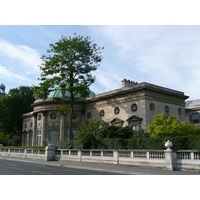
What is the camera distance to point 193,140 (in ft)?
67.4

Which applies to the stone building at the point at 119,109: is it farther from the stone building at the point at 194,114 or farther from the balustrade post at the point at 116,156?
the balustrade post at the point at 116,156

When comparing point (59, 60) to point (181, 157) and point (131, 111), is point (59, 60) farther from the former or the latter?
point (181, 157)

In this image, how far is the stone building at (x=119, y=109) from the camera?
35.3 m

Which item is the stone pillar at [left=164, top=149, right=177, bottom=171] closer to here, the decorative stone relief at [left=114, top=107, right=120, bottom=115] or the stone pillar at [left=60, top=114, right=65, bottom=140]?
the decorative stone relief at [left=114, top=107, right=120, bottom=115]

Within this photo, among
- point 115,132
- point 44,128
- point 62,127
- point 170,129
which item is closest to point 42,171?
point 115,132

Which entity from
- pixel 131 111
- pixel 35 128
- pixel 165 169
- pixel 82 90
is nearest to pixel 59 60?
pixel 82 90

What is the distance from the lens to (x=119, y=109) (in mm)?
38688

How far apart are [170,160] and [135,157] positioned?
12.4 ft

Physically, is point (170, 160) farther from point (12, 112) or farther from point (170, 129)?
point (12, 112)

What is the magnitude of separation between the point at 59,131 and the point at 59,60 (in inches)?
A: 587

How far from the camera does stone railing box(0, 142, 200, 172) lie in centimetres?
1768

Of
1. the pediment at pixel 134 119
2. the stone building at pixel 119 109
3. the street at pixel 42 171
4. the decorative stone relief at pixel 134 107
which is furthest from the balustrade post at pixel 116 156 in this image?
the decorative stone relief at pixel 134 107

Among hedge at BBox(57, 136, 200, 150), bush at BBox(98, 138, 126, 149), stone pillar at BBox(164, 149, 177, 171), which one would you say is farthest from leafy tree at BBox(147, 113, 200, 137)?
stone pillar at BBox(164, 149, 177, 171)

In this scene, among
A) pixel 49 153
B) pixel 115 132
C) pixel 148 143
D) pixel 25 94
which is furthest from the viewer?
pixel 25 94
